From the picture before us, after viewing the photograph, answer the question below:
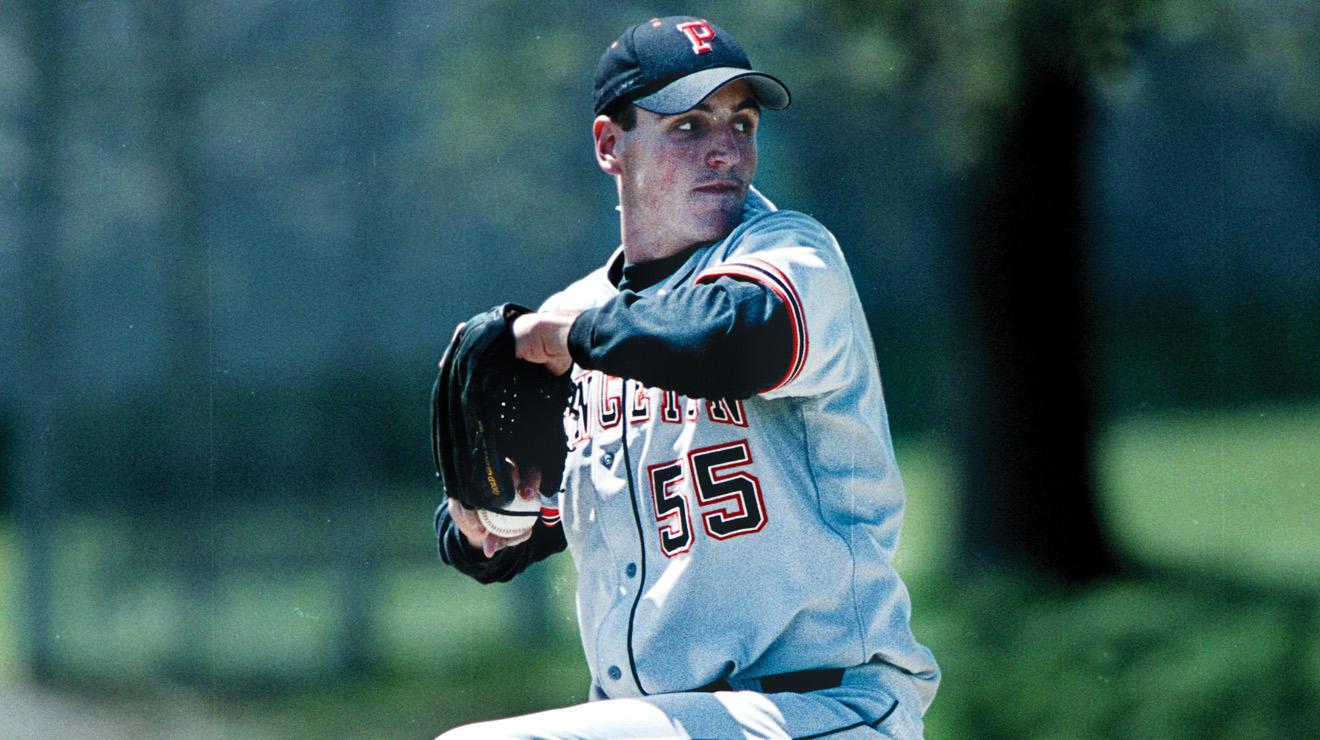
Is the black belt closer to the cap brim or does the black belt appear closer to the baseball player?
the baseball player

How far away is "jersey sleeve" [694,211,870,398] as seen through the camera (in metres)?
1.77

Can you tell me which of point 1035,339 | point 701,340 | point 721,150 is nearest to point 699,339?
point 701,340

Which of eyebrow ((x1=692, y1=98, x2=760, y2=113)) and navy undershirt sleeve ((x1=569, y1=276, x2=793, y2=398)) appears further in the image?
eyebrow ((x1=692, y1=98, x2=760, y2=113))

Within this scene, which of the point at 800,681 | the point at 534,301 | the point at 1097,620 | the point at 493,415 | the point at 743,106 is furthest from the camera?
the point at 534,301

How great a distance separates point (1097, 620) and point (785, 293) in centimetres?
149

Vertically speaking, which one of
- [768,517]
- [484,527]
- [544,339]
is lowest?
[484,527]

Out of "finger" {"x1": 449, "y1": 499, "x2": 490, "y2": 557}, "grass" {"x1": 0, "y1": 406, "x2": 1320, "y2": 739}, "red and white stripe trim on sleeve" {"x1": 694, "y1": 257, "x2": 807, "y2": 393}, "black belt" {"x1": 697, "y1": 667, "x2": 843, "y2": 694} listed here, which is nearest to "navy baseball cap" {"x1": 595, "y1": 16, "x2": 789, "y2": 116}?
"red and white stripe trim on sleeve" {"x1": 694, "y1": 257, "x2": 807, "y2": 393}

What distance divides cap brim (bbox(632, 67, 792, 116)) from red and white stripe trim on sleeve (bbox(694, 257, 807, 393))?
1.18ft

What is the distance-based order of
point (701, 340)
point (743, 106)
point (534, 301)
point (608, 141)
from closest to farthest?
1. point (701, 340)
2. point (743, 106)
3. point (608, 141)
4. point (534, 301)

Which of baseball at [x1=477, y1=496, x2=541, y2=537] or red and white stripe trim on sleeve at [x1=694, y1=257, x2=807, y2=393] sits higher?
red and white stripe trim on sleeve at [x1=694, y1=257, x2=807, y2=393]

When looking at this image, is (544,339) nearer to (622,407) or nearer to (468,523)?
(622,407)

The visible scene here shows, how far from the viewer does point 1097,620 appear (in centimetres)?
284

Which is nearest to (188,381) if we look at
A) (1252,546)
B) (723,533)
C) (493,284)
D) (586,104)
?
(493,284)

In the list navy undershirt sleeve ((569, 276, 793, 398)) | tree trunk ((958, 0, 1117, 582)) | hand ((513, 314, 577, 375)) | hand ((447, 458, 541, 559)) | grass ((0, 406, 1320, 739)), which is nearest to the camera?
navy undershirt sleeve ((569, 276, 793, 398))
